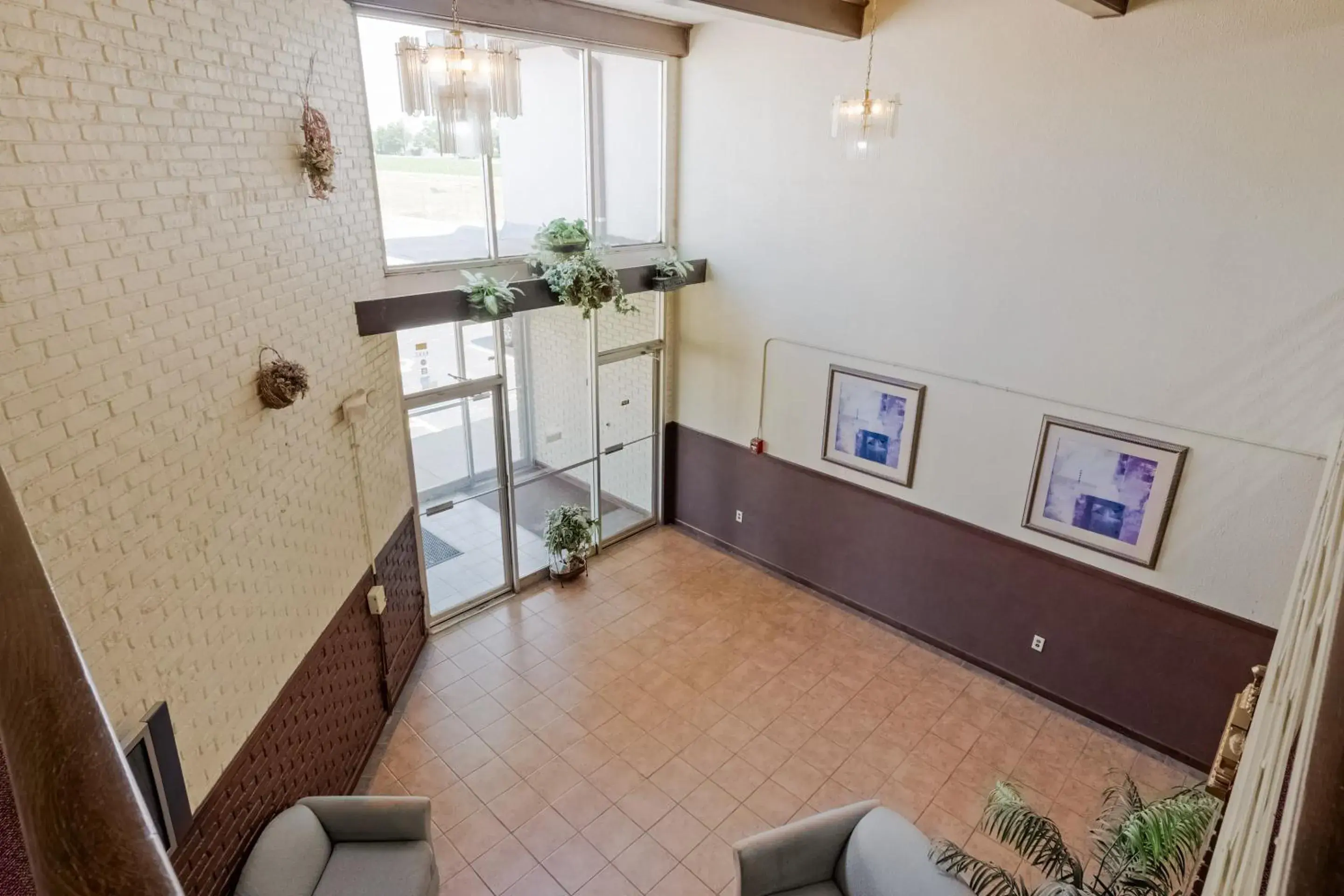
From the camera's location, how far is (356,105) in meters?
4.70

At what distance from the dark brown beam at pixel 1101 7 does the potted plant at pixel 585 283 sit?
140 inches

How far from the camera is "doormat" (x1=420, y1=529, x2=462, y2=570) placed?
6602mm

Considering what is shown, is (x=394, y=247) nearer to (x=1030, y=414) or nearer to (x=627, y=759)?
(x=627, y=759)

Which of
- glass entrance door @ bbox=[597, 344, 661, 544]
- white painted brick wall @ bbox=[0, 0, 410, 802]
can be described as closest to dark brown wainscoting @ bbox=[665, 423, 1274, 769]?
glass entrance door @ bbox=[597, 344, 661, 544]

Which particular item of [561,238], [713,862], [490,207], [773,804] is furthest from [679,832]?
[490,207]

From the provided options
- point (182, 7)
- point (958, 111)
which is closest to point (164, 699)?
point (182, 7)

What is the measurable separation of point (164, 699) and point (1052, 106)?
19.0 ft

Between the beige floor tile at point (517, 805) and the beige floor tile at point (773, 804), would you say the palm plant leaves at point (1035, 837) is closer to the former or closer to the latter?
the beige floor tile at point (773, 804)

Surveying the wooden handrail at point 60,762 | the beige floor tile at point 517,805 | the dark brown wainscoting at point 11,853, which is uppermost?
the wooden handrail at point 60,762

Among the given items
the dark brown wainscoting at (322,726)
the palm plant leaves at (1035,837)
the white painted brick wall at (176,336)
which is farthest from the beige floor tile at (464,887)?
the palm plant leaves at (1035,837)

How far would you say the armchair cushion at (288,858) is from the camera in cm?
336

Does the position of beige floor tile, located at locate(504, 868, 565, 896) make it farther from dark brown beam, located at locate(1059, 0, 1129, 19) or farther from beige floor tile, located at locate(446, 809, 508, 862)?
dark brown beam, located at locate(1059, 0, 1129, 19)

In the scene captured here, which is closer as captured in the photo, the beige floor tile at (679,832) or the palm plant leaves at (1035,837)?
the palm plant leaves at (1035,837)

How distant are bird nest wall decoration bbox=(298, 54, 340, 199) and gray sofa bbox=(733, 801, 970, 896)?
13.6ft
